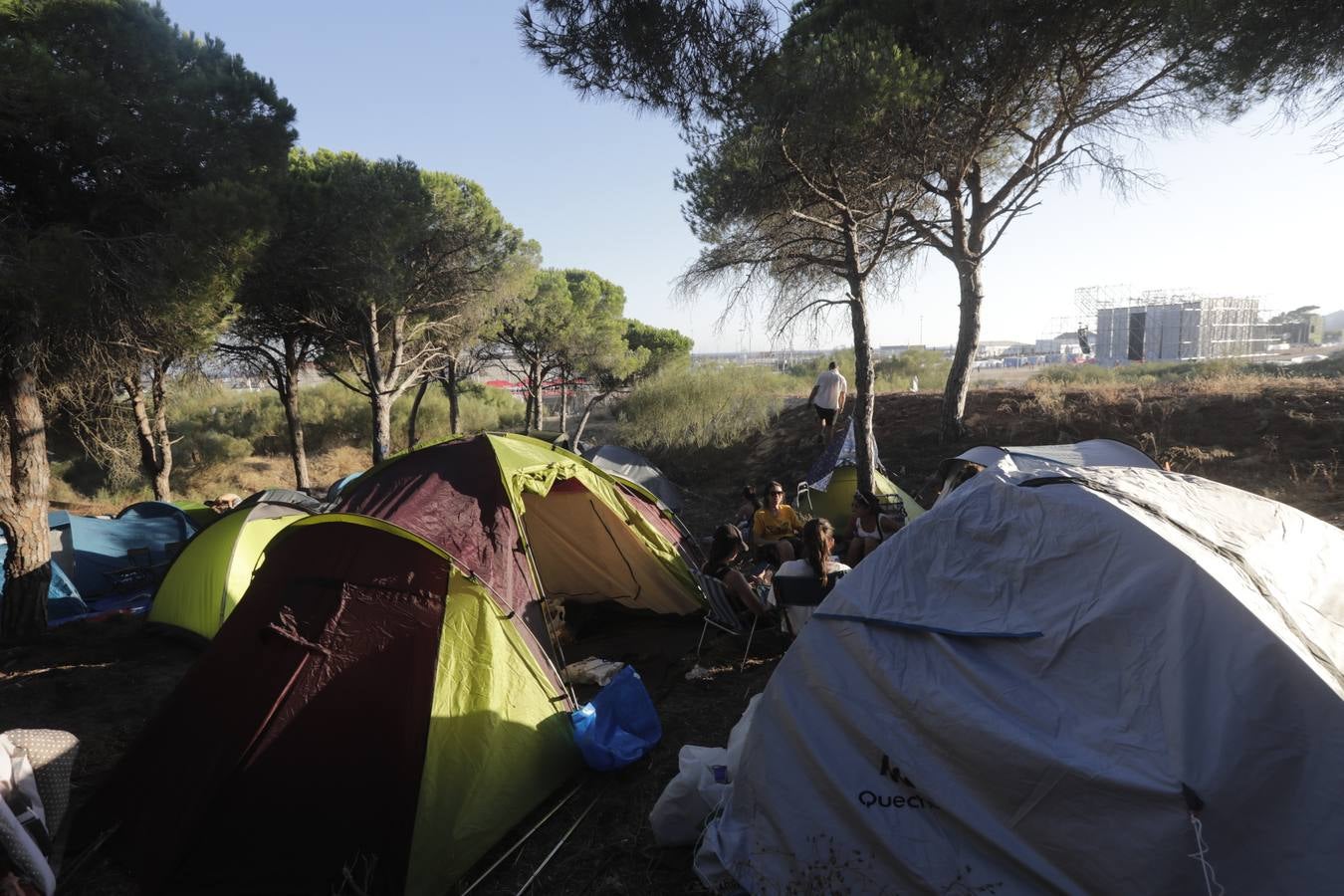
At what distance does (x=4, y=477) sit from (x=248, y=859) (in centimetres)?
524

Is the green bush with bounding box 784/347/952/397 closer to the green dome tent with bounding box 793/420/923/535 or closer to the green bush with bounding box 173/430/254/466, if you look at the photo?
the green dome tent with bounding box 793/420/923/535

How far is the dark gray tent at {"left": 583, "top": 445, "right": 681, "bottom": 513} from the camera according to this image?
1104cm

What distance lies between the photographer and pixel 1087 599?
254 cm

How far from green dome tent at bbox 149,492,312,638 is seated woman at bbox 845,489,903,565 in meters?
4.92

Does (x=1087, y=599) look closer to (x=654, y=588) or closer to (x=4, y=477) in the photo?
(x=654, y=588)

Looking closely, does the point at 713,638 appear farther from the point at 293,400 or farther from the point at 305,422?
the point at 305,422

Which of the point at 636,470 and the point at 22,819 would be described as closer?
the point at 22,819

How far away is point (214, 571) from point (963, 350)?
10.3 metres

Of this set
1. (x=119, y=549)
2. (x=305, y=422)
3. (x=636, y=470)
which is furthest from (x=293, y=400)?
(x=305, y=422)

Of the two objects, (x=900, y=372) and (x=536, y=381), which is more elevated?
(x=536, y=381)

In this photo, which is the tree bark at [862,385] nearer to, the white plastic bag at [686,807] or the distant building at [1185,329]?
the white plastic bag at [686,807]

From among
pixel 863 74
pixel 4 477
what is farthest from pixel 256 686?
pixel 863 74

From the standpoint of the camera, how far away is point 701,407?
50.6ft

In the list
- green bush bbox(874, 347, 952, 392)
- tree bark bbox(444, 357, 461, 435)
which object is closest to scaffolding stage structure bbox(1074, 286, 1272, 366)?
green bush bbox(874, 347, 952, 392)
